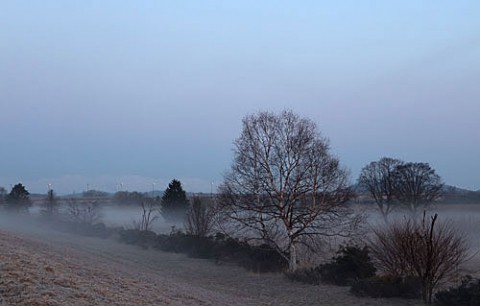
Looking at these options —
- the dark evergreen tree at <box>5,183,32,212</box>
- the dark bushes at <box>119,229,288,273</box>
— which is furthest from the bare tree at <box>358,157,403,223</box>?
the dark evergreen tree at <box>5,183,32,212</box>

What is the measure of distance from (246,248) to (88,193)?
132m

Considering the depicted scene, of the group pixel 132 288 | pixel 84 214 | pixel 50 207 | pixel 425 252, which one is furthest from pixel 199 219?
pixel 50 207

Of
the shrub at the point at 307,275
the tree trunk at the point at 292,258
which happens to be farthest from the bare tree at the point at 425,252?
the tree trunk at the point at 292,258

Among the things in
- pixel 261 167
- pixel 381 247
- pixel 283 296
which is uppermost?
pixel 261 167

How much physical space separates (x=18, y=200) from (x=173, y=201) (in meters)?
27.9

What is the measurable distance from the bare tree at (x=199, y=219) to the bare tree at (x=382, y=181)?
21.1 metres

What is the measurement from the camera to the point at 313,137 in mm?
29219

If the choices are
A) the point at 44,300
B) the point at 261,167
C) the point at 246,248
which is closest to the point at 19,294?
the point at 44,300

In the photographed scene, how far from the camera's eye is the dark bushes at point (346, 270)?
2364 cm

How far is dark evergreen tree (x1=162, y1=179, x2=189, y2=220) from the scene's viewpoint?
63.6 m

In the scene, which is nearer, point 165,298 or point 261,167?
point 165,298

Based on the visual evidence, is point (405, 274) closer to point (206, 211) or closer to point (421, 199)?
point (206, 211)

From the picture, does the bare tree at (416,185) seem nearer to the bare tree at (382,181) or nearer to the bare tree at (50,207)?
the bare tree at (382,181)

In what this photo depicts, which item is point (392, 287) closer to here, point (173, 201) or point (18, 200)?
point (173, 201)
